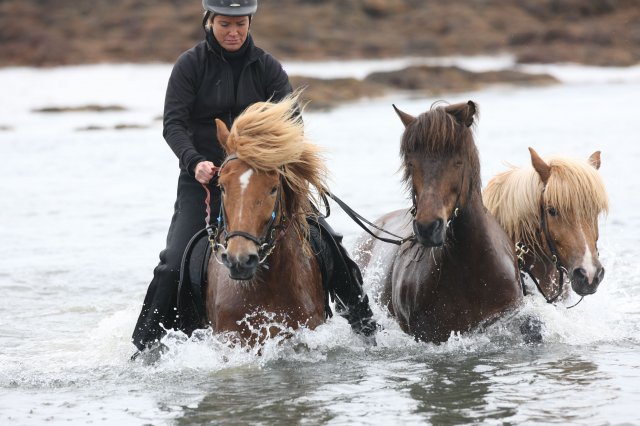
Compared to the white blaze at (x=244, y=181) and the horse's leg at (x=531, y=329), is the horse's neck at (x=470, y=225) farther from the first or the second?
the white blaze at (x=244, y=181)

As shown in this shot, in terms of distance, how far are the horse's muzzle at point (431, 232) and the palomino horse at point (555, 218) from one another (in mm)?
1292

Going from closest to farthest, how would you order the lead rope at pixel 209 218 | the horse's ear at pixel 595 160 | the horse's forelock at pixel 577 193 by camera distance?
the lead rope at pixel 209 218 → the horse's forelock at pixel 577 193 → the horse's ear at pixel 595 160

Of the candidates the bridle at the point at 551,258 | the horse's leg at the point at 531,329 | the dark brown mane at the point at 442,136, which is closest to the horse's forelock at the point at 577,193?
the bridle at the point at 551,258

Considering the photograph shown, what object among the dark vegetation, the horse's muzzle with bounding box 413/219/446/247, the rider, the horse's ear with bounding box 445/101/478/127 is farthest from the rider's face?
the dark vegetation

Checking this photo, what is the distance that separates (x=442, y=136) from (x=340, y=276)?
1259 mm

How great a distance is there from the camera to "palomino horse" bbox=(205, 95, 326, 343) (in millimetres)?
5871

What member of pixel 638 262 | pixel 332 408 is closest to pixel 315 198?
pixel 332 408

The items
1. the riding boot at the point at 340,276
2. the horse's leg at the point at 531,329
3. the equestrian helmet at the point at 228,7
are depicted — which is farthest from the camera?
the horse's leg at the point at 531,329

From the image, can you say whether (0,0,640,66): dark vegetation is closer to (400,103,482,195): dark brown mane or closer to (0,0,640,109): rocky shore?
(0,0,640,109): rocky shore

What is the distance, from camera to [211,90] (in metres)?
6.88

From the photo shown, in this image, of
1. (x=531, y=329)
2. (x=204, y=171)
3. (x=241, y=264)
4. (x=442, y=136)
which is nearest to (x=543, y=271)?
(x=531, y=329)

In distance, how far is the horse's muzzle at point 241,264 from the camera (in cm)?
567

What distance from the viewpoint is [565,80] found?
4900 cm

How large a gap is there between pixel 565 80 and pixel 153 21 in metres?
25.3
